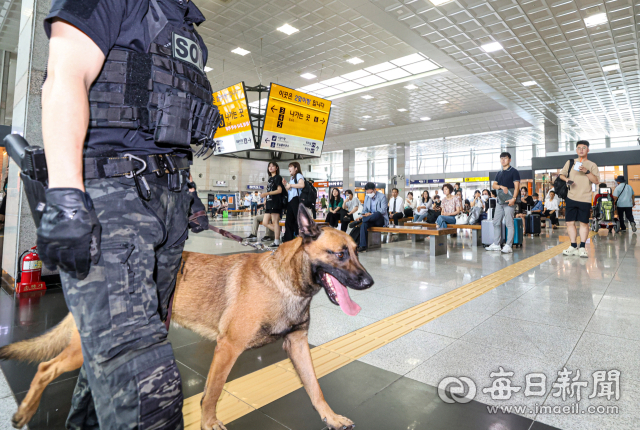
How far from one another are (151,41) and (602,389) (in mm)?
2558

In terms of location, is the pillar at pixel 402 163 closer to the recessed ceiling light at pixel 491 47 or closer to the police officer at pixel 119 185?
the recessed ceiling light at pixel 491 47

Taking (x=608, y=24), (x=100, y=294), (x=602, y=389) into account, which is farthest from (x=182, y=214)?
(x=608, y=24)

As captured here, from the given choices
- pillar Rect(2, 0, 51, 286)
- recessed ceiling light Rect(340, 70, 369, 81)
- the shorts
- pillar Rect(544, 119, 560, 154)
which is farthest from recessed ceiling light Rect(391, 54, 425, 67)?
pillar Rect(544, 119, 560, 154)

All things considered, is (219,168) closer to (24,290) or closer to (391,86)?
(391,86)

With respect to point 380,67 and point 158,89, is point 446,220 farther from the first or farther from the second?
point 158,89

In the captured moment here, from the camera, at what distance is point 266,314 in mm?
1427

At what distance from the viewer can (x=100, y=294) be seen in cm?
79

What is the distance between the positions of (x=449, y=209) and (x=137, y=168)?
28.5ft


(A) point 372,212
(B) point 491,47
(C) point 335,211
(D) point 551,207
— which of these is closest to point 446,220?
(A) point 372,212

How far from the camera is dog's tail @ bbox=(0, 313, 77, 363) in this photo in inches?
55.4

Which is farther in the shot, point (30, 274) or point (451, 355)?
point (30, 274)

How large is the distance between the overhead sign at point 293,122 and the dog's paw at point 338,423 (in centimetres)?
827

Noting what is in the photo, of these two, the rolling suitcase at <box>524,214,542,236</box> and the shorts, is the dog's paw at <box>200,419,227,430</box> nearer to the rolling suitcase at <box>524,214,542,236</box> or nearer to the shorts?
the shorts

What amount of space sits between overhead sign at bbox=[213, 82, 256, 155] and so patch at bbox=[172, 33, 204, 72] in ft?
26.6
